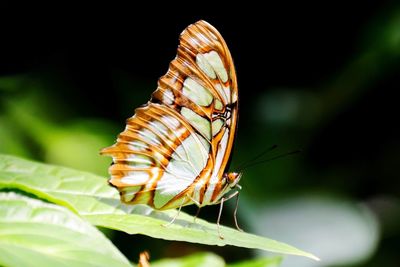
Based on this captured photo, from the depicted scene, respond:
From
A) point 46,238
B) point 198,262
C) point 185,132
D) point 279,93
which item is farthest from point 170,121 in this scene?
point 279,93

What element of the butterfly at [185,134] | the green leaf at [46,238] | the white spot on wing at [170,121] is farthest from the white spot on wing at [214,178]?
the green leaf at [46,238]

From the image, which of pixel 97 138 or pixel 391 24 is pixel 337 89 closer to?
pixel 391 24

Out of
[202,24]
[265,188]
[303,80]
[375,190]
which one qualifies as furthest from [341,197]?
[202,24]

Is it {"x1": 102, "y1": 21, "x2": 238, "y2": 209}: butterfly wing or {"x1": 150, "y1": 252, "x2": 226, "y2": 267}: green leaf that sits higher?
{"x1": 102, "y1": 21, "x2": 238, "y2": 209}: butterfly wing

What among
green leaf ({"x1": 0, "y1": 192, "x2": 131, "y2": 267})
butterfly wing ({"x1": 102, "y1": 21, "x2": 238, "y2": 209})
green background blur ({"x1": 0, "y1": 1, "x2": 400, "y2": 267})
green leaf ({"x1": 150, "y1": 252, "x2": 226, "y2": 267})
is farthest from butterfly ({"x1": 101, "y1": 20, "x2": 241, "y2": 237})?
green background blur ({"x1": 0, "y1": 1, "x2": 400, "y2": 267})

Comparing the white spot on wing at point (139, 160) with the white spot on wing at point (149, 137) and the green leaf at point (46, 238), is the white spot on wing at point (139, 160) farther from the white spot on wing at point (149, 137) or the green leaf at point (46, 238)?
the green leaf at point (46, 238)

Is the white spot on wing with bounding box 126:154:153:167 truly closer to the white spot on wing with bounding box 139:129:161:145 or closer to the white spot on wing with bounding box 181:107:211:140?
the white spot on wing with bounding box 139:129:161:145
